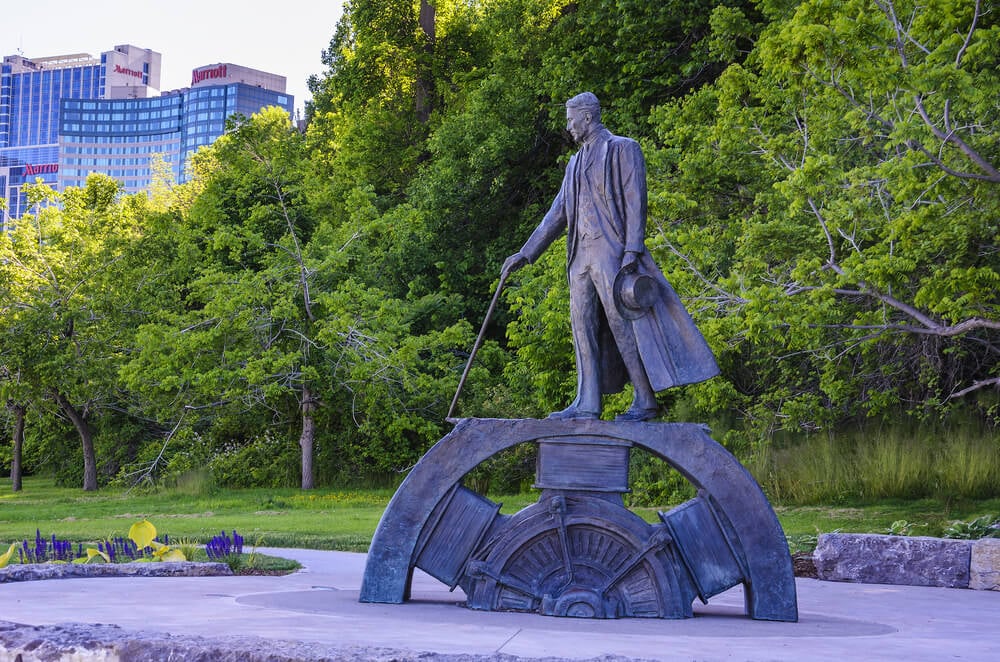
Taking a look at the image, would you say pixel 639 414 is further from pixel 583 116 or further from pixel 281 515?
pixel 281 515

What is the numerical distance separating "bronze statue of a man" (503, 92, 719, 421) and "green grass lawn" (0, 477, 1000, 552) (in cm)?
522

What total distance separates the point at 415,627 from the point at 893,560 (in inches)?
236

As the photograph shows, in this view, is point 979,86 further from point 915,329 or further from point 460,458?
point 460,458

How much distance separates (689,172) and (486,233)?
40.2 feet

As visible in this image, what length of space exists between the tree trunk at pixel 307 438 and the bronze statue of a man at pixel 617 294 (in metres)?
17.2

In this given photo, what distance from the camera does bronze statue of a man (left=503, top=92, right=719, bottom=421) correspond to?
7387mm

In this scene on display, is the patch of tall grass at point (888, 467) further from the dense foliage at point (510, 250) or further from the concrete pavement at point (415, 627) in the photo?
the concrete pavement at point (415, 627)

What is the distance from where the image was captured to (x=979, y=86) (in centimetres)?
1386

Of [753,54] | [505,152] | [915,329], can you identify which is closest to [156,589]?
[915,329]

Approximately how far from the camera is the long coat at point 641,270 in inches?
290

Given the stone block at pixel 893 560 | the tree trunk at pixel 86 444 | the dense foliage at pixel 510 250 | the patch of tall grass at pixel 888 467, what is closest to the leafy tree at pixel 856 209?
the dense foliage at pixel 510 250

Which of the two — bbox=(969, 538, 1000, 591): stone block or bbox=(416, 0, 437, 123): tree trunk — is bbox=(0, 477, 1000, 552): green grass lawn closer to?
bbox=(969, 538, 1000, 591): stone block

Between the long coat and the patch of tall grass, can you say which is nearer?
the long coat

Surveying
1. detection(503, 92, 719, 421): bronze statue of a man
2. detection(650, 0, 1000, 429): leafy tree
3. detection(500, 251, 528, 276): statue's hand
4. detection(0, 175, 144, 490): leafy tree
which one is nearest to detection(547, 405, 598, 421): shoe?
detection(503, 92, 719, 421): bronze statue of a man
